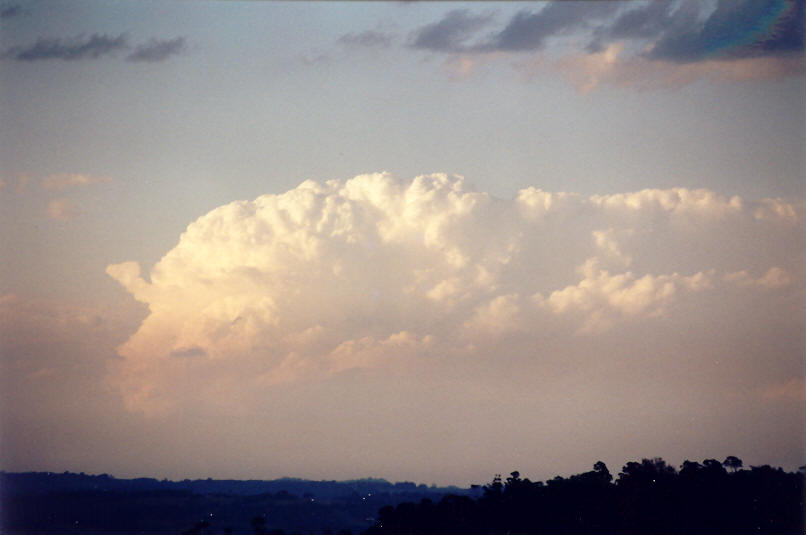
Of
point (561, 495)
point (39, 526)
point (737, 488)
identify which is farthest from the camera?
point (39, 526)

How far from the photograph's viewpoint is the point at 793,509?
133625 mm

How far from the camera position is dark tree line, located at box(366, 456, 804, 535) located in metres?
134

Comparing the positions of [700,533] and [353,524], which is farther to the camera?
[353,524]

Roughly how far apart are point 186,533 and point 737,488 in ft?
374

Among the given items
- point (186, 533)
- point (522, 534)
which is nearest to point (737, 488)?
point (522, 534)

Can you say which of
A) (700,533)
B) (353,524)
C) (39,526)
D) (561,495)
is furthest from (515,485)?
(39,526)

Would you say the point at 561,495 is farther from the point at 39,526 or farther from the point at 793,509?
the point at 39,526

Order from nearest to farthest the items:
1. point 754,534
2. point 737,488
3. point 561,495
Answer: point 754,534 < point 737,488 < point 561,495

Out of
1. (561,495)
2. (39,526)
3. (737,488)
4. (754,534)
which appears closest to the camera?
(754,534)

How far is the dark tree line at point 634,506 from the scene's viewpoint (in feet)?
439

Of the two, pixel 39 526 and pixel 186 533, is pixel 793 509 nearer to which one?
pixel 186 533

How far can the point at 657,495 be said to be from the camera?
462 feet

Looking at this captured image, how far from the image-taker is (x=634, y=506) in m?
140

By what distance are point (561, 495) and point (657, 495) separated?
16819mm
